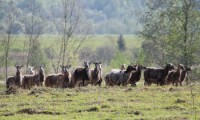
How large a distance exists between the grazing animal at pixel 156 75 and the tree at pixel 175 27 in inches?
552

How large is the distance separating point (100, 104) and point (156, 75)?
1316 cm

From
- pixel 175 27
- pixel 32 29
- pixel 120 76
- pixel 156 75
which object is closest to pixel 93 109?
pixel 120 76

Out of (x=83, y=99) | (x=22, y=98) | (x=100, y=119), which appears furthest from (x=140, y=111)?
(x=22, y=98)

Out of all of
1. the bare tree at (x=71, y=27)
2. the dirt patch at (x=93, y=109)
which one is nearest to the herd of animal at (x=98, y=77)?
the dirt patch at (x=93, y=109)

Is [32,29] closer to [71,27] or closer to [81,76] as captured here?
[71,27]

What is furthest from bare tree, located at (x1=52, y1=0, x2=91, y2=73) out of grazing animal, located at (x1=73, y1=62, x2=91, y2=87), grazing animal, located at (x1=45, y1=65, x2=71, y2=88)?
grazing animal, located at (x1=73, y1=62, x2=91, y2=87)

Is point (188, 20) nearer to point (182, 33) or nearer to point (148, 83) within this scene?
point (182, 33)

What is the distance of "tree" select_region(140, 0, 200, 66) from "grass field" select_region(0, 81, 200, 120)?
21893 millimetres

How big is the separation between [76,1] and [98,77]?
2815 cm

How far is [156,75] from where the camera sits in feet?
118

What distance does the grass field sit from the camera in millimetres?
20906

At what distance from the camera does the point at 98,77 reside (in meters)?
36.9

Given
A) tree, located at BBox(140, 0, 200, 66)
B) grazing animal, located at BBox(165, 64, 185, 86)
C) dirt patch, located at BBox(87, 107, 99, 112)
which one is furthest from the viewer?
tree, located at BBox(140, 0, 200, 66)

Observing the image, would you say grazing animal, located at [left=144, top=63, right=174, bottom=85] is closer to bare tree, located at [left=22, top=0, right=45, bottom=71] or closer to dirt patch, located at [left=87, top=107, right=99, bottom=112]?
dirt patch, located at [left=87, top=107, right=99, bottom=112]
